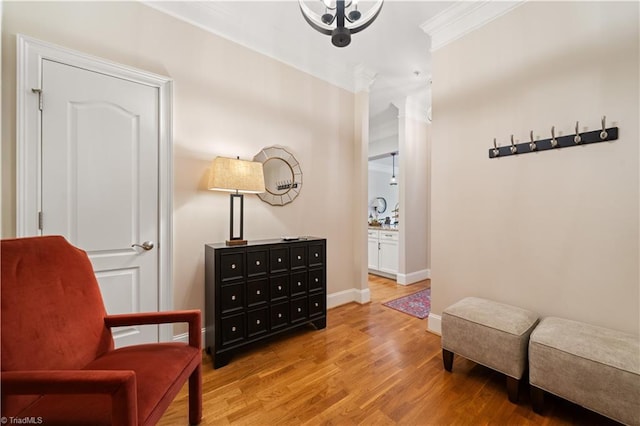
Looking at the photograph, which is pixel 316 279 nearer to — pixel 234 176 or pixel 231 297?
pixel 231 297

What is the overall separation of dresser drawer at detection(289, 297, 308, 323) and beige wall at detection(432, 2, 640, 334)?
4.30 feet

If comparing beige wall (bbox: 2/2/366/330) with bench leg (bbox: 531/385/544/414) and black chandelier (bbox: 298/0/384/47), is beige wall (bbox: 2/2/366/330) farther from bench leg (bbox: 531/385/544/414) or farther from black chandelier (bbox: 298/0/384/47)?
bench leg (bbox: 531/385/544/414)

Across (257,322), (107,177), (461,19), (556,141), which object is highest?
(461,19)

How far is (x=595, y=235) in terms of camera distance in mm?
1691

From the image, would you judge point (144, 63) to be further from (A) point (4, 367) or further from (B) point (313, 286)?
(B) point (313, 286)

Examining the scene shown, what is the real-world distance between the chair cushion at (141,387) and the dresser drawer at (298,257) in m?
1.17

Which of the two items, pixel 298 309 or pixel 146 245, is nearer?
pixel 146 245

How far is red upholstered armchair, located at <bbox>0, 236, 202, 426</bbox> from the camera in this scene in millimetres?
865

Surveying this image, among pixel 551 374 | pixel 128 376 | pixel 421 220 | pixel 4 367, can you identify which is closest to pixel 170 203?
pixel 4 367

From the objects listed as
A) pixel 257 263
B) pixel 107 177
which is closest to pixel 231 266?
pixel 257 263

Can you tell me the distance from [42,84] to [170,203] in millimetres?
1052

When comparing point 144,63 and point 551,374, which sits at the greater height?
point 144,63

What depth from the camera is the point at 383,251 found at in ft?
15.6

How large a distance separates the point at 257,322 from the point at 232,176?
1258mm
